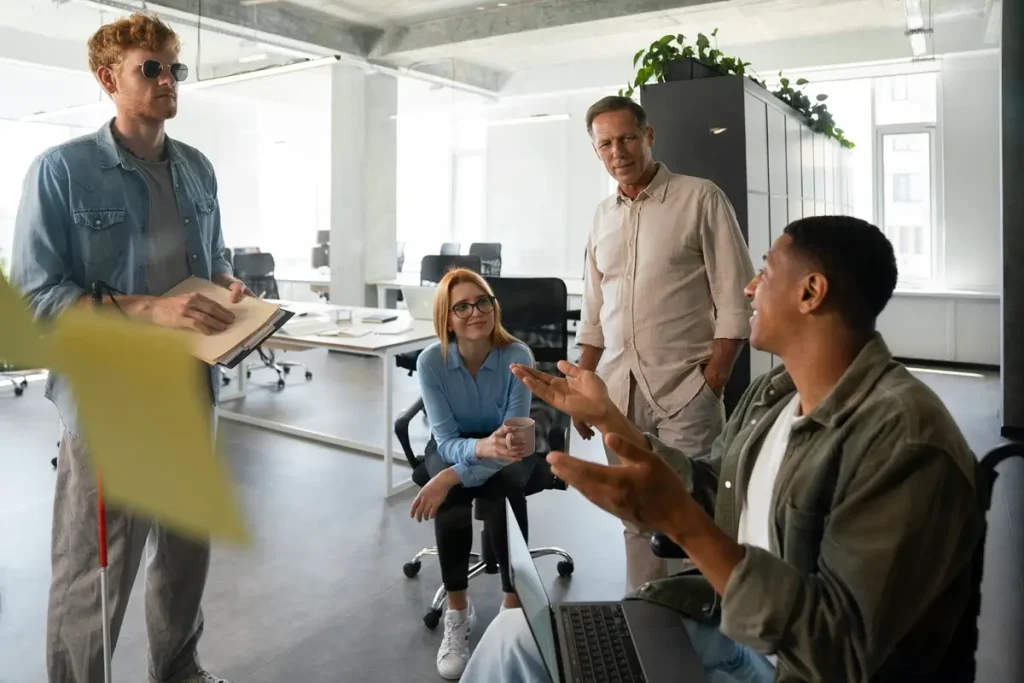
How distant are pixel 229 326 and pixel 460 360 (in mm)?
1986

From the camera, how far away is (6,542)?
308 centimetres

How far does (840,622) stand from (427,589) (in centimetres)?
199

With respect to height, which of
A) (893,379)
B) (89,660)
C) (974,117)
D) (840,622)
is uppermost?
(974,117)

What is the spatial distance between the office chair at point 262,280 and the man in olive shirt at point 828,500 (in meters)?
5.24

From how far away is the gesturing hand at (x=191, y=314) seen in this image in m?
0.25

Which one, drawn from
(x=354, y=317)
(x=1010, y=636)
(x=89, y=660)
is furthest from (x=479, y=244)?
(x=89, y=660)

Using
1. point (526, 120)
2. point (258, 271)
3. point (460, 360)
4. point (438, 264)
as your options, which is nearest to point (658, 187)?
point (460, 360)

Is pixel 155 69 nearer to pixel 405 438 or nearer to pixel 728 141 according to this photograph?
pixel 405 438

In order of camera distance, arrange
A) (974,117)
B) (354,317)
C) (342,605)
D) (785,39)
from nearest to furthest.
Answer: (342,605) → (354,317) → (974,117) → (785,39)

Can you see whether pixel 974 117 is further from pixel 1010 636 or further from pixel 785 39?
pixel 1010 636

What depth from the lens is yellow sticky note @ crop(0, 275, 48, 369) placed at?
19 cm

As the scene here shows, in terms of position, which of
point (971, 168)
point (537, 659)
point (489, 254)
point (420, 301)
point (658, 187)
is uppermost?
point (971, 168)

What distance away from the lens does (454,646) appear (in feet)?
7.32

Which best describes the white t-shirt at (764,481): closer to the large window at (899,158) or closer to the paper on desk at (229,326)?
the paper on desk at (229,326)
